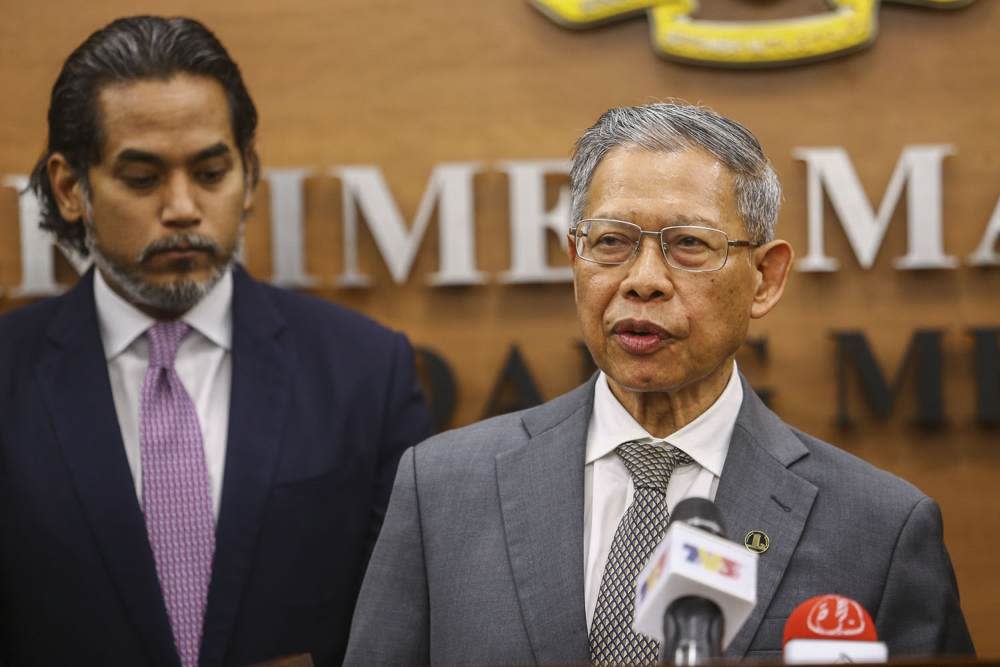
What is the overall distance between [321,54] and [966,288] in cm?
172

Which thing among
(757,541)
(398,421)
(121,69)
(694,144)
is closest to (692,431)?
(757,541)

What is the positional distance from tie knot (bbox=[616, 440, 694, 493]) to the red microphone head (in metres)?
0.51

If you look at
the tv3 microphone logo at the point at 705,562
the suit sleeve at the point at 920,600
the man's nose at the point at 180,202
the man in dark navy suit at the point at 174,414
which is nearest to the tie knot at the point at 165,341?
the man in dark navy suit at the point at 174,414

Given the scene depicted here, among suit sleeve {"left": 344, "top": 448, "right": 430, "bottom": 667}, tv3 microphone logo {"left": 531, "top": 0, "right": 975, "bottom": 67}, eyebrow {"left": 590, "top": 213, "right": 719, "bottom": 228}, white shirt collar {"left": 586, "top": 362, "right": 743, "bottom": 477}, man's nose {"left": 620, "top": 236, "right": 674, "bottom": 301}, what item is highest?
tv3 microphone logo {"left": 531, "top": 0, "right": 975, "bottom": 67}

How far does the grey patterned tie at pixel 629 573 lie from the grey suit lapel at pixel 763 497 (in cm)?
9

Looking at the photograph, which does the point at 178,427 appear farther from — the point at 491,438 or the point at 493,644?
the point at 493,644

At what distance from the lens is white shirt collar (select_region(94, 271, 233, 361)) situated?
258 centimetres

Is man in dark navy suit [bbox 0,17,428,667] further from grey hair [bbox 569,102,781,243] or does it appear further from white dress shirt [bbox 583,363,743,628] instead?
grey hair [bbox 569,102,781,243]

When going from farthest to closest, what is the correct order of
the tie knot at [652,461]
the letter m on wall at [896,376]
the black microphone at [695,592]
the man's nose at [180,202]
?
the letter m on wall at [896,376], the man's nose at [180,202], the tie knot at [652,461], the black microphone at [695,592]

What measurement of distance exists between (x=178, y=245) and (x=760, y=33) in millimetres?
1566

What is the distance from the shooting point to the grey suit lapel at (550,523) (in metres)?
1.85

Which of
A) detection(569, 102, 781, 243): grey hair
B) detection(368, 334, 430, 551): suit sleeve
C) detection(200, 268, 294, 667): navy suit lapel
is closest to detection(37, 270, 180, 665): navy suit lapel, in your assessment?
detection(200, 268, 294, 667): navy suit lapel

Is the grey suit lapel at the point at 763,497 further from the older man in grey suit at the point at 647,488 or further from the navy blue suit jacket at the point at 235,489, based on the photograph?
the navy blue suit jacket at the point at 235,489

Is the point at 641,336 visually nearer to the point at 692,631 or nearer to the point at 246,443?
the point at 692,631
